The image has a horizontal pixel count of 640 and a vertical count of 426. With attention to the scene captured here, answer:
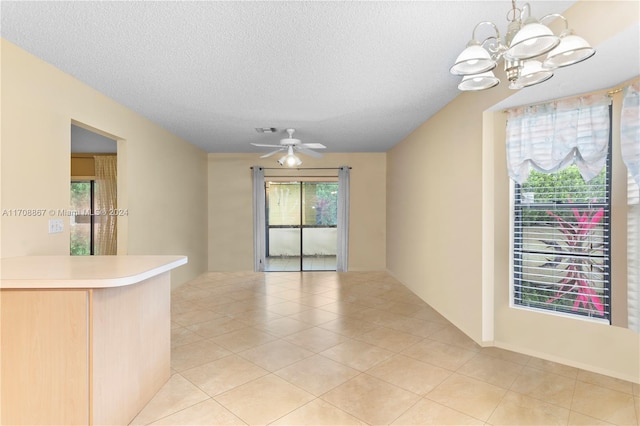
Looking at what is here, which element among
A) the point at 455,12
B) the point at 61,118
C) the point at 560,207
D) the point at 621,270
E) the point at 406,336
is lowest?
the point at 406,336

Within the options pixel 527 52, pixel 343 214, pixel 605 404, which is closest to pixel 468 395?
pixel 605 404

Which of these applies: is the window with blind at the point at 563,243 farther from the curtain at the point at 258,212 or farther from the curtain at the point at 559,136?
the curtain at the point at 258,212

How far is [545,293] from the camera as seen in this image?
2734mm

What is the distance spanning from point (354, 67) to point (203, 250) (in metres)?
4.87

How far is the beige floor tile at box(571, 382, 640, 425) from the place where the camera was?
188 cm

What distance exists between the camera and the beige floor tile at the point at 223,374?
7.32 ft

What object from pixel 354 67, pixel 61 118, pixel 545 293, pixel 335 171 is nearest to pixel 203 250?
pixel 335 171

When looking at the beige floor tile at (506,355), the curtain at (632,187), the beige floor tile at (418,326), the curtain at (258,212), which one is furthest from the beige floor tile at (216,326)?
the curtain at (632,187)

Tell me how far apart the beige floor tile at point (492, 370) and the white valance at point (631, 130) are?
1.63 meters

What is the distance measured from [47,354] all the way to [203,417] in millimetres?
911

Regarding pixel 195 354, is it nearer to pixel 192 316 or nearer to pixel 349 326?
pixel 192 316

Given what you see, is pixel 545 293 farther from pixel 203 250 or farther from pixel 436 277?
pixel 203 250

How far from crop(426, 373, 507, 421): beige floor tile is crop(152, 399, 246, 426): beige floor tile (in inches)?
51.3

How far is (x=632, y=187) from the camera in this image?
2264 millimetres
